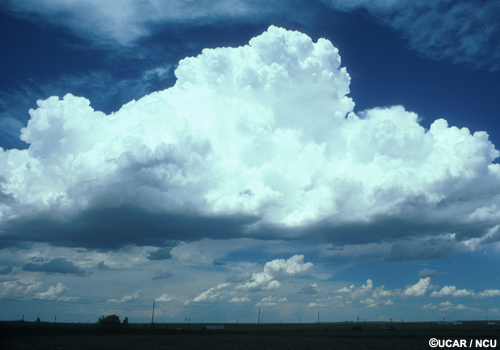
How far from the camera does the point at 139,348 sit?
241 ft

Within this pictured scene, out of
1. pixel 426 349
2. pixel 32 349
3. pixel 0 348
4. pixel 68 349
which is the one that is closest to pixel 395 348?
pixel 426 349

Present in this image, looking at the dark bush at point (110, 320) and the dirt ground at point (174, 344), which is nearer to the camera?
the dirt ground at point (174, 344)

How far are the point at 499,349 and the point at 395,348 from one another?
1862 cm

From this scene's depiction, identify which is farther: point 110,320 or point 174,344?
point 110,320

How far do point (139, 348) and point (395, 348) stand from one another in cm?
4821

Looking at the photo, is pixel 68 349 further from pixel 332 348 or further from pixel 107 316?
pixel 107 316

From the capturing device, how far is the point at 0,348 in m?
67.4

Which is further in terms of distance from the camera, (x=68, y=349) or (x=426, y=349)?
(x=426, y=349)

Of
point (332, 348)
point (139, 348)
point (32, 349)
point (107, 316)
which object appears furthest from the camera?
point (107, 316)

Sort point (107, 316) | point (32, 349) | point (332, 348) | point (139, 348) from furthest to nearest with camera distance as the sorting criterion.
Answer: point (107, 316)
point (332, 348)
point (139, 348)
point (32, 349)

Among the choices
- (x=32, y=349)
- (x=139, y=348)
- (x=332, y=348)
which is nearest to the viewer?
(x=32, y=349)

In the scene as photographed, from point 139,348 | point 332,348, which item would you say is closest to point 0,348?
point 139,348

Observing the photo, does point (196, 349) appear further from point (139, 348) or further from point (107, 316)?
point (107, 316)

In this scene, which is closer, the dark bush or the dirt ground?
the dirt ground
